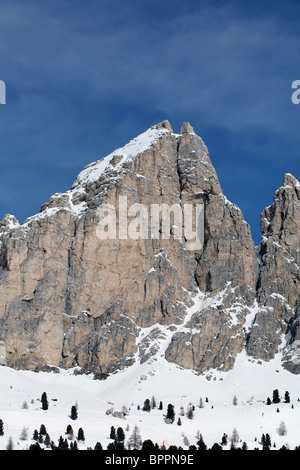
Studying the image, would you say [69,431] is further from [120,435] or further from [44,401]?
[44,401]

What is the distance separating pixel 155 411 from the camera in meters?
179

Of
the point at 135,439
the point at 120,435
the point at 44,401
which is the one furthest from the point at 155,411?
the point at 135,439

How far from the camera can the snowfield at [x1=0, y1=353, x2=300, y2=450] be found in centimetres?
15548

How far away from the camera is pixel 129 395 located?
635 feet

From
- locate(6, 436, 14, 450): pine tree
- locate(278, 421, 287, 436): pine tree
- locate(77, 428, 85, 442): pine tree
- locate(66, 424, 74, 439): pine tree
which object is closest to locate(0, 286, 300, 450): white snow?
locate(278, 421, 287, 436): pine tree

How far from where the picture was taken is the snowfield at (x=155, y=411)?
155475 mm
